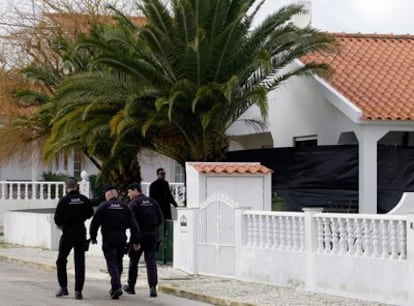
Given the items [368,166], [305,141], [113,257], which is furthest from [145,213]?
[305,141]

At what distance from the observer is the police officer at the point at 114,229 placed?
54.8ft

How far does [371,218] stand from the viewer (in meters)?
15.7

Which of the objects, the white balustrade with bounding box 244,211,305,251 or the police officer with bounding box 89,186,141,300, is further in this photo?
the white balustrade with bounding box 244,211,305,251

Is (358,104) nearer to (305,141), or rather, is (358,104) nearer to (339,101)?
(339,101)

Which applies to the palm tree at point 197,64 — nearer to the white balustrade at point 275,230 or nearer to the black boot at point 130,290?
the white balustrade at point 275,230

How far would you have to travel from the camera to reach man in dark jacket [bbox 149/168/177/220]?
78.1 feet

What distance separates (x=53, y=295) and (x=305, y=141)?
483 inches

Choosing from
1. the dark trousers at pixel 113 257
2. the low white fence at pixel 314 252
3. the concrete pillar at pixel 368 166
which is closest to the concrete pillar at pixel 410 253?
the low white fence at pixel 314 252

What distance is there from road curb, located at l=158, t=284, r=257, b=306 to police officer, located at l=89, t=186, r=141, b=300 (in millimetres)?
1255

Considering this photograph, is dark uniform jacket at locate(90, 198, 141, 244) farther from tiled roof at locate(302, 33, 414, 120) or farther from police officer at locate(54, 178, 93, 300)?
tiled roof at locate(302, 33, 414, 120)

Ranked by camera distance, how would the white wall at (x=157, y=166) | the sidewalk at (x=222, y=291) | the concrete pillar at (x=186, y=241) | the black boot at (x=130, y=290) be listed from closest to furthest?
1. the sidewalk at (x=222, y=291)
2. the black boot at (x=130, y=290)
3. the concrete pillar at (x=186, y=241)
4. the white wall at (x=157, y=166)

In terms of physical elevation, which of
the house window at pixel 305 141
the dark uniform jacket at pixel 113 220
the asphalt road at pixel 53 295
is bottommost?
the asphalt road at pixel 53 295

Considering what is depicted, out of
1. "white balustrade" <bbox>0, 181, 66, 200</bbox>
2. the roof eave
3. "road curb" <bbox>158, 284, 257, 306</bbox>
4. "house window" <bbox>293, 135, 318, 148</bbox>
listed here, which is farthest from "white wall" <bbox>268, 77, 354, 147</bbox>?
"white balustrade" <bbox>0, 181, 66, 200</bbox>

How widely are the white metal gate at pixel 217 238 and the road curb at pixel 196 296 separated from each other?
1726 millimetres
